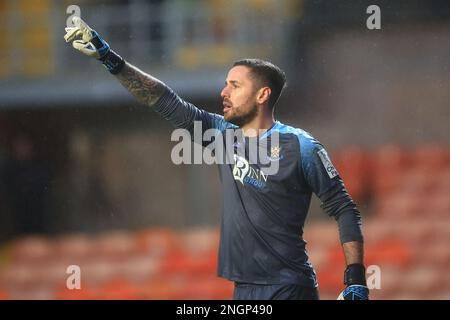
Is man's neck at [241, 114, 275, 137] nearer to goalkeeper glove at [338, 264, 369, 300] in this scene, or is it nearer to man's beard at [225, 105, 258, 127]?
man's beard at [225, 105, 258, 127]

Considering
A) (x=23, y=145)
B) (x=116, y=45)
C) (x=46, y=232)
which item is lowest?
(x=46, y=232)

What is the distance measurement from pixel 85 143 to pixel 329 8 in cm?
310

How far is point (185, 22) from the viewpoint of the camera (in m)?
10.7

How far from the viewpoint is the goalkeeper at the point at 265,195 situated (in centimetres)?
511

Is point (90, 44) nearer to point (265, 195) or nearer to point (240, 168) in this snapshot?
point (240, 168)

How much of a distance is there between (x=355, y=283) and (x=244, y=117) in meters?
0.98

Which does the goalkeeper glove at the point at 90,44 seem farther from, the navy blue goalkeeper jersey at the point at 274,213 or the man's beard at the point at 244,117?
the navy blue goalkeeper jersey at the point at 274,213

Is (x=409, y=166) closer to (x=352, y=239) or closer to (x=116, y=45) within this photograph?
(x=116, y=45)

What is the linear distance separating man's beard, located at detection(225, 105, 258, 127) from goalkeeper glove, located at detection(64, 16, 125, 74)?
2.01 ft

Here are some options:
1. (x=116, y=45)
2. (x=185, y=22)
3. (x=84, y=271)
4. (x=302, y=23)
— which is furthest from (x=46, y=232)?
(x=302, y=23)

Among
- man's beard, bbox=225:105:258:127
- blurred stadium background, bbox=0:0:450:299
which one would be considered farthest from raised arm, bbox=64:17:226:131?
blurred stadium background, bbox=0:0:450:299

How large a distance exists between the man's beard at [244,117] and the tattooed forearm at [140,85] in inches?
15.3

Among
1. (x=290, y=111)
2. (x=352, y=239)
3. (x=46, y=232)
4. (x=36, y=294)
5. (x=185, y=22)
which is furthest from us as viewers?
(x=185, y=22)

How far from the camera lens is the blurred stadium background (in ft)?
31.1
